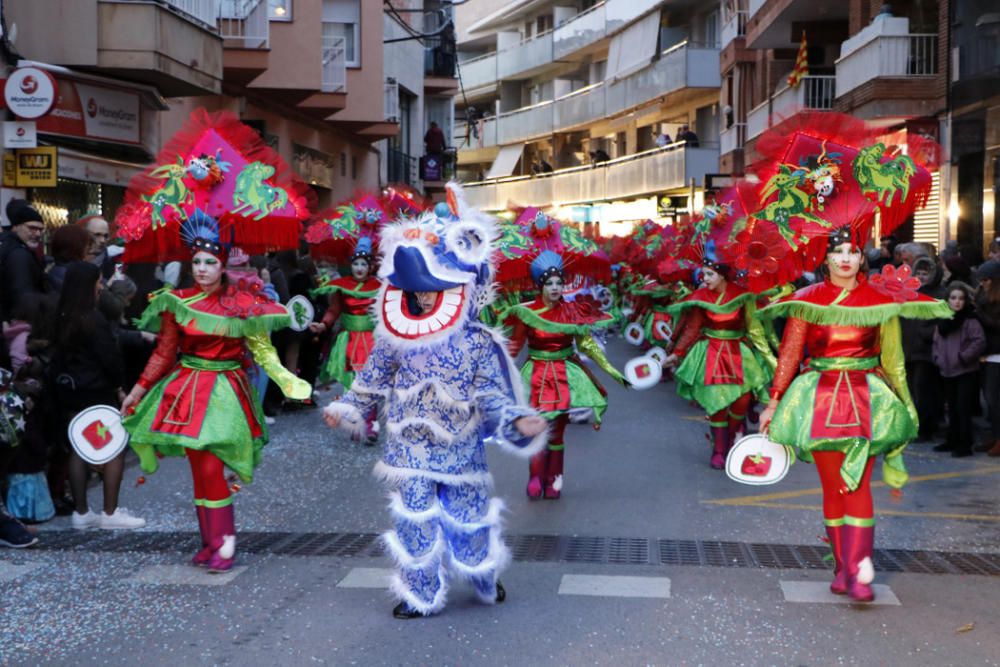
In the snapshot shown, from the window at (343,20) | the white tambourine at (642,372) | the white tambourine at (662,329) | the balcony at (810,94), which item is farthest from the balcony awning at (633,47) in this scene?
the white tambourine at (642,372)

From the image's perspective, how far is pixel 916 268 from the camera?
13227mm

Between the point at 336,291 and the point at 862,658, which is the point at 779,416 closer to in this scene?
the point at 862,658

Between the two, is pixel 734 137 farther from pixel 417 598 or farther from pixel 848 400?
pixel 417 598

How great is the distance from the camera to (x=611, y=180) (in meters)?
54.1

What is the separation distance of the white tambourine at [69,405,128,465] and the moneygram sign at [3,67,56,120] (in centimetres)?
755

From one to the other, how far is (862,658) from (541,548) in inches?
106

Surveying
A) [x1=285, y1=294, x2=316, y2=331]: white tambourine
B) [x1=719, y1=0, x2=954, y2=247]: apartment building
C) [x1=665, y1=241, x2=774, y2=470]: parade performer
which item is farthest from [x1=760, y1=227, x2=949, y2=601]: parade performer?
[x1=719, y1=0, x2=954, y2=247]: apartment building

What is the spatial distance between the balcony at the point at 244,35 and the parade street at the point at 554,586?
13.0m

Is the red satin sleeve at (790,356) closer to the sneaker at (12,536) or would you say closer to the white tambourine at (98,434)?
the white tambourine at (98,434)

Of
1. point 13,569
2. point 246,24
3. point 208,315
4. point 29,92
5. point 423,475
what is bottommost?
point 13,569

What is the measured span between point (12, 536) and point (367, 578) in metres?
2.34

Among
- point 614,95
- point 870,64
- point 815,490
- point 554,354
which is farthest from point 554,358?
point 614,95

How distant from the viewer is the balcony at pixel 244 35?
23.0 metres

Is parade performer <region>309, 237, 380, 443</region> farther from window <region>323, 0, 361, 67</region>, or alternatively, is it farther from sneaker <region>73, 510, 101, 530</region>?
window <region>323, 0, 361, 67</region>
